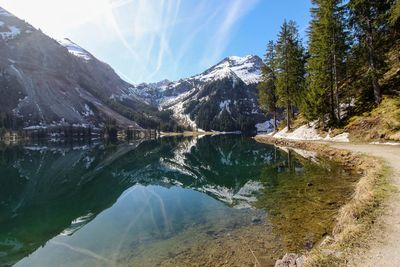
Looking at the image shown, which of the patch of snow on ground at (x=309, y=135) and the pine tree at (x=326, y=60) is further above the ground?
the pine tree at (x=326, y=60)

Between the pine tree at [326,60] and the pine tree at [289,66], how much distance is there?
461 inches

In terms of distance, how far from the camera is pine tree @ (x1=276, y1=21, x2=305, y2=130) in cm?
5897

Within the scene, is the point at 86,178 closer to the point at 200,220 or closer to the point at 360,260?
the point at 200,220

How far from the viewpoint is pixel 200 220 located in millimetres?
16984

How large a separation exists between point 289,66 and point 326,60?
16597 millimetres

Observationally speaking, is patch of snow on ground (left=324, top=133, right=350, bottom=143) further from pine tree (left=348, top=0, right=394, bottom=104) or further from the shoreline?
the shoreline

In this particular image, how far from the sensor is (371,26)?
39.7 metres

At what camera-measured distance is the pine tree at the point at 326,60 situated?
4147 centimetres

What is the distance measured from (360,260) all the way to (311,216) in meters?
7.75

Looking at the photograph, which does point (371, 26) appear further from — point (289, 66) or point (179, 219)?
point (179, 219)

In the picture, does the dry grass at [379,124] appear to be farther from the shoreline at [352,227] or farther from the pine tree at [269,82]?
the pine tree at [269,82]

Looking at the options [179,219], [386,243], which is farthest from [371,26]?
[386,243]

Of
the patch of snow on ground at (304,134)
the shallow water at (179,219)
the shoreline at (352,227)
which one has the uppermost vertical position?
the patch of snow on ground at (304,134)

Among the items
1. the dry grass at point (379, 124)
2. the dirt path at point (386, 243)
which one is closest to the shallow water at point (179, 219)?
the dirt path at point (386, 243)
